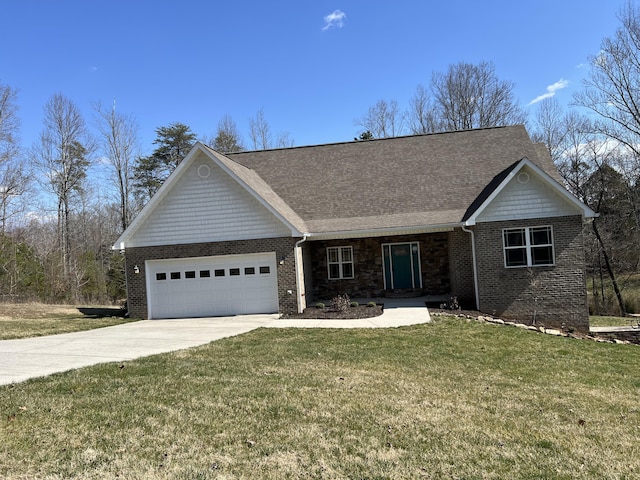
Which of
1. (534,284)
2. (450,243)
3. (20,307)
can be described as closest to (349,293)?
(450,243)

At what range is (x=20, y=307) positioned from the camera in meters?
20.3

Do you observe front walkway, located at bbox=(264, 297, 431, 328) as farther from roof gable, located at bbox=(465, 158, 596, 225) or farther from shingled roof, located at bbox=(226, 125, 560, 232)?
roof gable, located at bbox=(465, 158, 596, 225)

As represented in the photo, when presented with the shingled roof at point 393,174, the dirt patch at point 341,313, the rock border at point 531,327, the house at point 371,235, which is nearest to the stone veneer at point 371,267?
the house at point 371,235

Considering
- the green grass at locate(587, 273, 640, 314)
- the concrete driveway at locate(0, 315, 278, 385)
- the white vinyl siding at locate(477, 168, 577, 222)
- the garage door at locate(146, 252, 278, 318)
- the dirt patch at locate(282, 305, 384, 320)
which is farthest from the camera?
the green grass at locate(587, 273, 640, 314)

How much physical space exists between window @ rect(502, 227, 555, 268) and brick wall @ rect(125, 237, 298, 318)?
735cm

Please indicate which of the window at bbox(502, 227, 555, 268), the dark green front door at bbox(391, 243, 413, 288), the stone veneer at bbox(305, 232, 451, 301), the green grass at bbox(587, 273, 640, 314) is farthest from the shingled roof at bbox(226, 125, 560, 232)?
the green grass at bbox(587, 273, 640, 314)

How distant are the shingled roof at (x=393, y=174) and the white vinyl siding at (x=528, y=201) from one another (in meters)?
1.55

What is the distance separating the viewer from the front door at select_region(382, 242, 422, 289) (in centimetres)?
1888

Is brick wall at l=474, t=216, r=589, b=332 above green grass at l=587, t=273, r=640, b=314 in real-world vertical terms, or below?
above

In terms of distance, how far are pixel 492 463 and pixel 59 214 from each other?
35.4m

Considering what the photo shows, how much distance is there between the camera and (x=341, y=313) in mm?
14977

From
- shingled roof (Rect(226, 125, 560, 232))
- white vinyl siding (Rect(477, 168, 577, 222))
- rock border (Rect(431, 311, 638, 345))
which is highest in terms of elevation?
shingled roof (Rect(226, 125, 560, 232))

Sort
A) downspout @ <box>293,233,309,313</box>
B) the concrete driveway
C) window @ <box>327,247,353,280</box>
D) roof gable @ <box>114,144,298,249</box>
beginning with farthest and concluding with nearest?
window @ <box>327,247,353,280</box> → roof gable @ <box>114,144,298,249</box> → downspout @ <box>293,233,309,313</box> → the concrete driveway

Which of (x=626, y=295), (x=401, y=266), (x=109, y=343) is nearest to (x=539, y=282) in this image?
(x=401, y=266)
